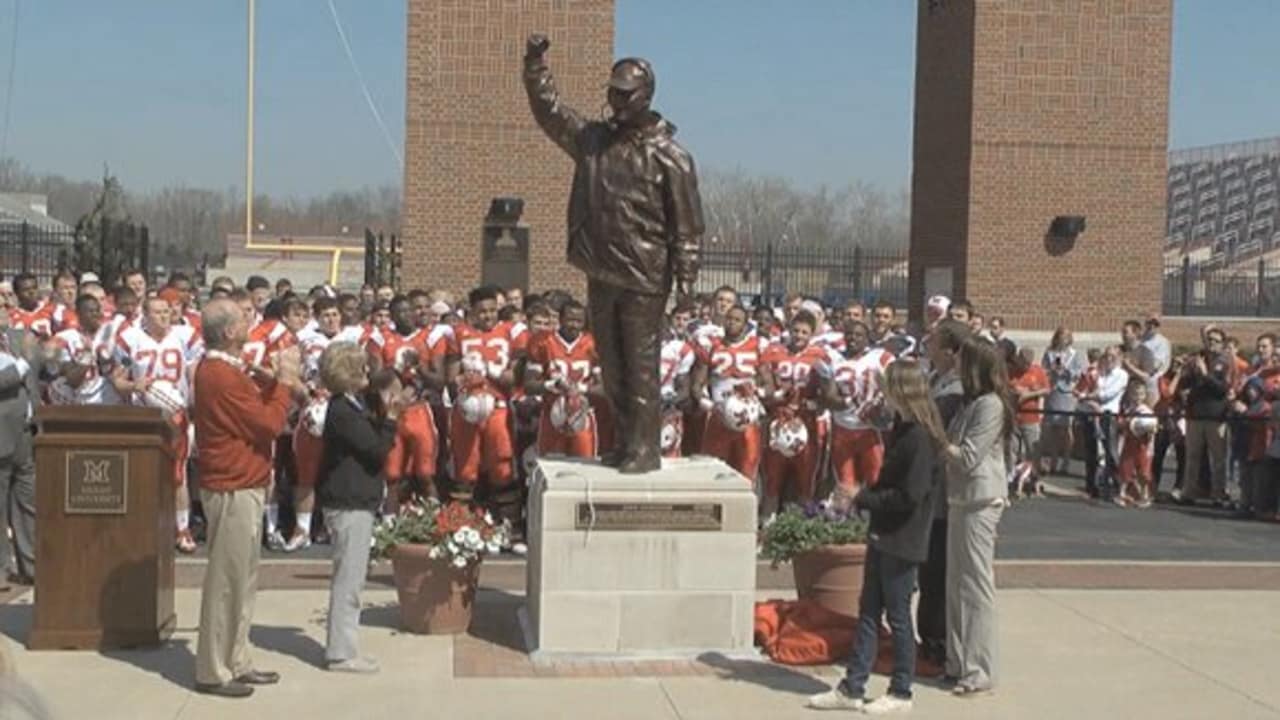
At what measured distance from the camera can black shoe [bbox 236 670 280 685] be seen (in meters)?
7.44

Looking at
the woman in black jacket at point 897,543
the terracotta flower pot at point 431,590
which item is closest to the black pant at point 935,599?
the woman in black jacket at point 897,543

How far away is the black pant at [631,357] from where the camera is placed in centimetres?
838

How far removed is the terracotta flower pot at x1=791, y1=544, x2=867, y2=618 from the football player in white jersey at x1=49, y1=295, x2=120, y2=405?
17.9 feet

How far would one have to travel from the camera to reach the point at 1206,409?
15.6m

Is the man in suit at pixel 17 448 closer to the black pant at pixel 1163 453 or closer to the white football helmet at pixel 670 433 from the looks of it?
the white football helmet at pixel 670 433

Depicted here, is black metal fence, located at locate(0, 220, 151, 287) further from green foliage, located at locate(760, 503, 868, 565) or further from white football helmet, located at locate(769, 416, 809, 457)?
green foliage, located at locate(760, 503, 868, 565)

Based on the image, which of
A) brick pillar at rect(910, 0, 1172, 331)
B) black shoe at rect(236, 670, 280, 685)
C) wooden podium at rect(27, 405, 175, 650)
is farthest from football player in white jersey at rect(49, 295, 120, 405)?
brick pillar at rect(910, 0, 1172, 331)

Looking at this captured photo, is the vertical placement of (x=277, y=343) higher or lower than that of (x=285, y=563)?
higher

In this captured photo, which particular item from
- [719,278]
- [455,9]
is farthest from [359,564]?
[719,278]

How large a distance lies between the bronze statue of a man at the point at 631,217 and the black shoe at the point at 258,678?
86.2 inches

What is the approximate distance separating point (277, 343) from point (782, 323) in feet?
18.9

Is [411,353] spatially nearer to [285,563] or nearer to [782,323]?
[285,563]

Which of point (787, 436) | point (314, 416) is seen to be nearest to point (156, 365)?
point (314, 416)

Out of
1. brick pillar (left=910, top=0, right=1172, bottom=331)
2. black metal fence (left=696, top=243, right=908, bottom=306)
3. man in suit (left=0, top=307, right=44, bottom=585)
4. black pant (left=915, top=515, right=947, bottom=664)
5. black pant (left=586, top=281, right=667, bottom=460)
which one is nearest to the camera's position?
black pant (left=915, top=515, right=947, bottom=664)
